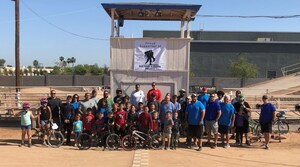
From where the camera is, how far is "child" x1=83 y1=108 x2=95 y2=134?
11344 mm

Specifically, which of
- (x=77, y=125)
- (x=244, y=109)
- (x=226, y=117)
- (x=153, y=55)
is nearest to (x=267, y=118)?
(x=244, y=109)

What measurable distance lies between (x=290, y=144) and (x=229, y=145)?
222 centimetres

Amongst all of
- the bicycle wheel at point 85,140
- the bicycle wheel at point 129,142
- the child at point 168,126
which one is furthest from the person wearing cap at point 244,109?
the bicycle wheel at point 85,140

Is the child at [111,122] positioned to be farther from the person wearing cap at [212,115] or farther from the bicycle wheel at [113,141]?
the person wearing cap at [212,115]

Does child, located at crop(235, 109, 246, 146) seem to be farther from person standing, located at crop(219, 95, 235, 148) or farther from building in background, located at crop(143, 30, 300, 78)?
building in background, located at crop(143, 30, 300, 78)

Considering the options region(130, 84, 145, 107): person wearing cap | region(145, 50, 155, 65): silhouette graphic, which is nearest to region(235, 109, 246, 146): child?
region(130, 84, 145, 107): person wearing cap

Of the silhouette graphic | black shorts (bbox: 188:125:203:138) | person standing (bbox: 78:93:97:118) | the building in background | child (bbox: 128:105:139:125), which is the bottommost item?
black shorts (bbox: 188:125:203:138)

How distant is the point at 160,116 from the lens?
1148 centimetres

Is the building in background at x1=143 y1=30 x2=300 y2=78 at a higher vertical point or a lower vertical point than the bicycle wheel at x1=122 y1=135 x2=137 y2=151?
higher

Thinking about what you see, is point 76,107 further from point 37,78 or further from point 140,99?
point 37,78

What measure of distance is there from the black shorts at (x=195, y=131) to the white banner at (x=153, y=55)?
10.5 ft

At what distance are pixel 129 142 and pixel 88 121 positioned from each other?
55.5 inches

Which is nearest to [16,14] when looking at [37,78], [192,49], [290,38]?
[37,78]

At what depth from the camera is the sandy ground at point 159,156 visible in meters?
9.41
